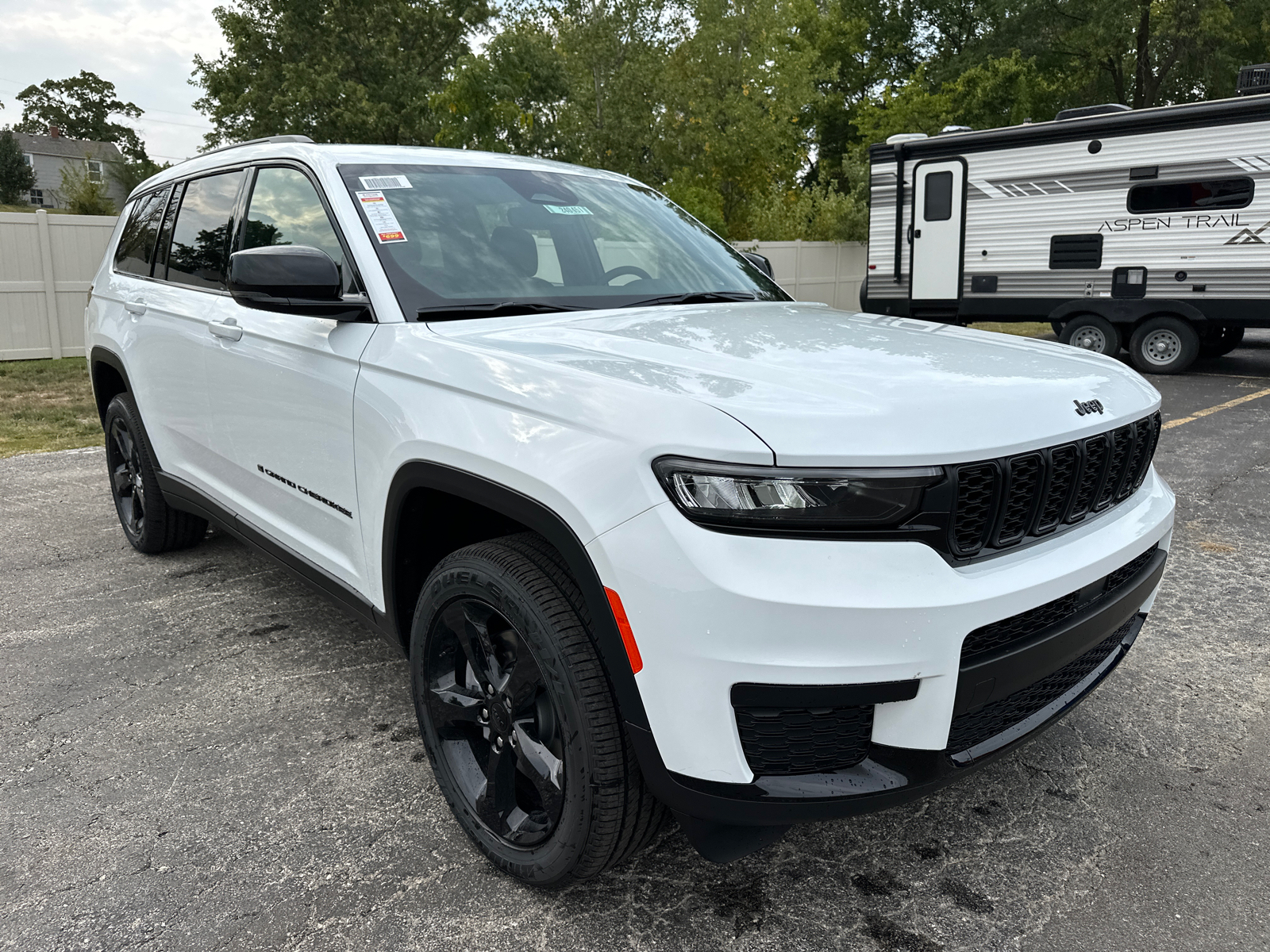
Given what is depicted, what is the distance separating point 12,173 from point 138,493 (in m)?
73.0

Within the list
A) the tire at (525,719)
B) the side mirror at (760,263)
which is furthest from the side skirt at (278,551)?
the side mirror at (760,263)

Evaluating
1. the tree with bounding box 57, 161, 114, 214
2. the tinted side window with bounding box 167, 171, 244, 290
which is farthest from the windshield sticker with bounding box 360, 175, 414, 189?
the tree with bounding box 57, 161, 114, 214

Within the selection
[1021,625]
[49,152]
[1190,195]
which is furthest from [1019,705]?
[49,152]

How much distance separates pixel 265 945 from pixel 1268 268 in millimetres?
12174

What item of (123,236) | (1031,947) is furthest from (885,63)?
(1031,947)

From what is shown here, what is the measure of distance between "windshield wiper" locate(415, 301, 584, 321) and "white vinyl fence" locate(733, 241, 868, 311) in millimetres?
18456

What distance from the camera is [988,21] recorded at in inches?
1276

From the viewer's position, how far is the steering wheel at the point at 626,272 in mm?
3250

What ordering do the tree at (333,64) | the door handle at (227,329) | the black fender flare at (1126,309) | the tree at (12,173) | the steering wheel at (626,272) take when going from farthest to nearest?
1. the tree at (12,173)
2. the tree at (333,64)
3. the black fender flare at (1126,309)
4. the door handle at (227,329)
5. the steering wheel at (626,272)

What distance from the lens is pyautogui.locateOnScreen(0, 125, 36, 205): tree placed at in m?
63.0

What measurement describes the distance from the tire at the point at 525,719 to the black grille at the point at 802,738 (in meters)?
0.30

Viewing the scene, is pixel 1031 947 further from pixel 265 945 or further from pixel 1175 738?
pixel 265 945

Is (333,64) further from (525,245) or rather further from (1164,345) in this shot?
(525,245)

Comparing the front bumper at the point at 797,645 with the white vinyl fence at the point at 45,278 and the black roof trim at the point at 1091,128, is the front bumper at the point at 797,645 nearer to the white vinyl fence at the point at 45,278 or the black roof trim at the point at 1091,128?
the black roof trim at the point at 1091,128
